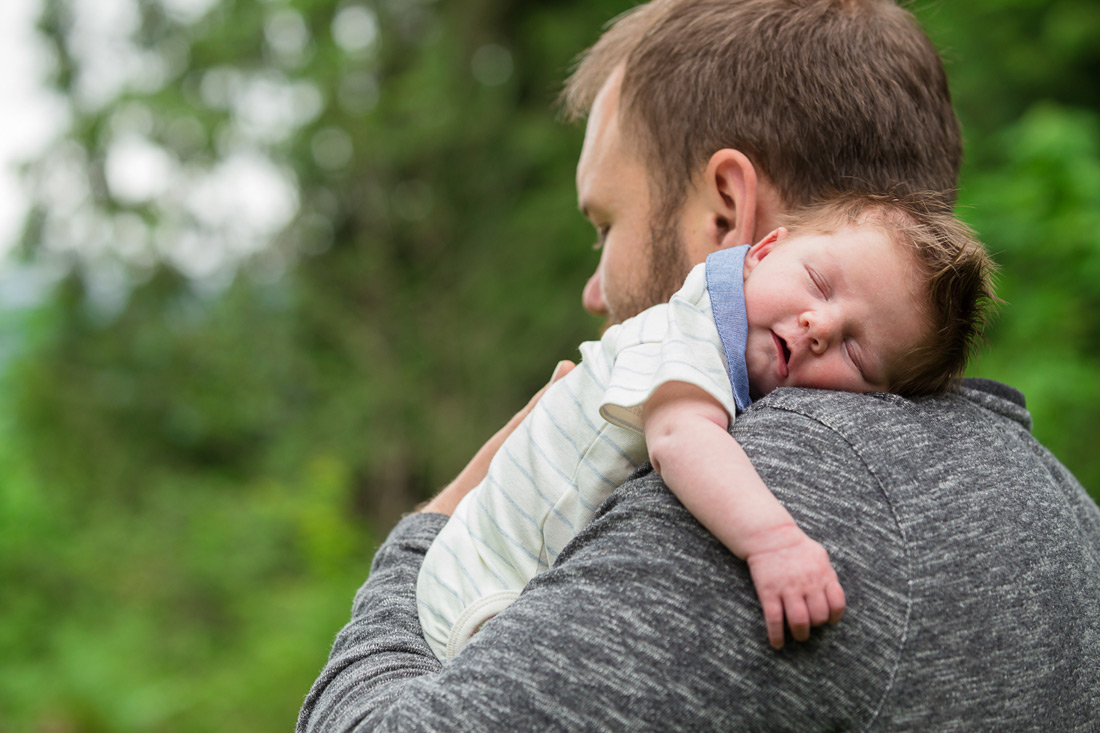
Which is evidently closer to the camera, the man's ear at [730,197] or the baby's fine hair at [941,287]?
the baby's fine hair at [941,287]

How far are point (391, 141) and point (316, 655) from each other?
433 cm

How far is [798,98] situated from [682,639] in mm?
896

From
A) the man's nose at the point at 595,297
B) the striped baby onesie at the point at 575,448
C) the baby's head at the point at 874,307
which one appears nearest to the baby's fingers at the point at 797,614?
the striped baby onesie at the point at 575,448

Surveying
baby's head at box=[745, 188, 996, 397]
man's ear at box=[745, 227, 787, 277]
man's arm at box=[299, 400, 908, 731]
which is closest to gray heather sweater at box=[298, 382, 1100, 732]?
man's arm at box=[299, 400, 908, 731]

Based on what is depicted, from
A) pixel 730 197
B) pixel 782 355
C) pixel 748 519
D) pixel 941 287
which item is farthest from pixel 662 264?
pixel 748 519

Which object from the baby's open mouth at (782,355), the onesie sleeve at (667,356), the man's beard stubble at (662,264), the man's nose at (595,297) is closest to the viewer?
the onesie sleeve at (667,356)

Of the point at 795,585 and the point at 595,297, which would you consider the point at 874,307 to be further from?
the point at 595,297

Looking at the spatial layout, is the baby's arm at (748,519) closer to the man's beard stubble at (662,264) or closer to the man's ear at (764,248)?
the man's ear at (764,248)

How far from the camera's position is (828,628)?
0.90 metres

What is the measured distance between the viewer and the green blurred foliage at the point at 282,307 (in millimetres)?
7641

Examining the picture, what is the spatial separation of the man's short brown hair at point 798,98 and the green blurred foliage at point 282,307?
568 centimetres

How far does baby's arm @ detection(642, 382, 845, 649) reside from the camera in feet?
2.89

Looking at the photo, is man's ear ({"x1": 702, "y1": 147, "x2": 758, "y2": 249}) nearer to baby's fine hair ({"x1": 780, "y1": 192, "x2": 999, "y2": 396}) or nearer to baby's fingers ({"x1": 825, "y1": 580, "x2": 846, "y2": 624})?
baby's fine hair ({"x1": 780, "y1": 192, "x2": 999, "y2": 396})

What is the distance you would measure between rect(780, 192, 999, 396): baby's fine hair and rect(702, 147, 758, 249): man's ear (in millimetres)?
199
